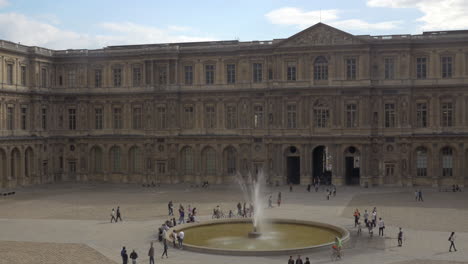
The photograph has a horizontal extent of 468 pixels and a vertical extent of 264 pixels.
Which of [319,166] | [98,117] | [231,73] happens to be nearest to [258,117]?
[231,73]

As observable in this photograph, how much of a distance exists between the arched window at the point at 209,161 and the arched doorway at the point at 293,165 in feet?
30.3

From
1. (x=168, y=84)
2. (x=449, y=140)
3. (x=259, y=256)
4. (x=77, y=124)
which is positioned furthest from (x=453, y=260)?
(x=77, y=124)

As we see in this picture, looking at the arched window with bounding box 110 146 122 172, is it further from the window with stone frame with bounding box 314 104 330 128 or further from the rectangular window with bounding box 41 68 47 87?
the window with stone frame with bounding box 314 104 330 128

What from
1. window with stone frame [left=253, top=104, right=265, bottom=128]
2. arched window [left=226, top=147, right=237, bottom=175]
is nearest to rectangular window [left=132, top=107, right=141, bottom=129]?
arched window [left=226, top=147, right=237, bottom=175]

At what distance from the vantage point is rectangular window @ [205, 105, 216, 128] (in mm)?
75250

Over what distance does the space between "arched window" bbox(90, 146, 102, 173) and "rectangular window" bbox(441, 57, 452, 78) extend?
43085mm

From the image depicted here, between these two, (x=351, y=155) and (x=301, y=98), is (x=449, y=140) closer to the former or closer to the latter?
(x=351, y=155)

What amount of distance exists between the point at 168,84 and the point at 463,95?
34474mm

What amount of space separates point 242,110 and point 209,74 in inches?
248

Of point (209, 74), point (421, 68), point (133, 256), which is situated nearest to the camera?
point (133, 256)

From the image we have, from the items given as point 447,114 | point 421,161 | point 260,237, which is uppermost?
point 447,114

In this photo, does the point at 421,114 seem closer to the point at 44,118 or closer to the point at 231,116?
the point at 231,116

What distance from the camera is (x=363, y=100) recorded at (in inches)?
2746

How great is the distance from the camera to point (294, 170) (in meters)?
74.1
